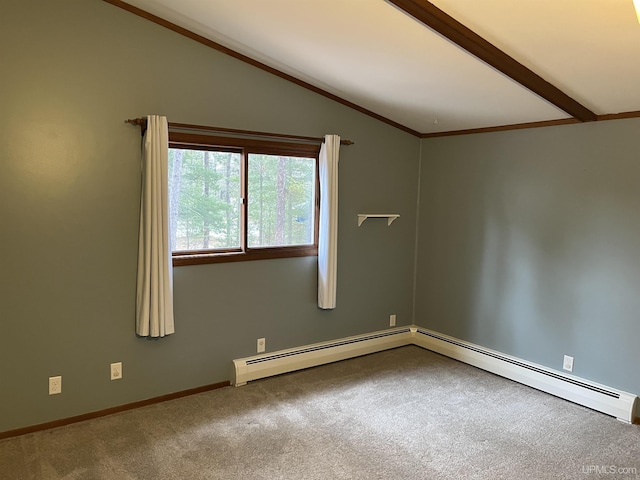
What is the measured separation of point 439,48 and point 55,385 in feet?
10.7

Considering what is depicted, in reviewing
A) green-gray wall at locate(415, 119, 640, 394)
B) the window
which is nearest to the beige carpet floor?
green-gray wall at locate(415, 119, 640, 394)

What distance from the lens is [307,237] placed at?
430 cm

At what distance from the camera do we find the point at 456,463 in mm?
2828

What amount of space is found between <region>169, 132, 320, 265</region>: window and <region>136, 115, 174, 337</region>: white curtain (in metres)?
0.18

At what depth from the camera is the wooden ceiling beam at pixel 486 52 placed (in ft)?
7.84

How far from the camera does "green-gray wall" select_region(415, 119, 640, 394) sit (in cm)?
349

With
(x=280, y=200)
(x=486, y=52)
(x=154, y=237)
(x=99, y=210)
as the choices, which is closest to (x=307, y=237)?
(x=280, y=200)

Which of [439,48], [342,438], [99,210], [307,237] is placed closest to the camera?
[439,48]

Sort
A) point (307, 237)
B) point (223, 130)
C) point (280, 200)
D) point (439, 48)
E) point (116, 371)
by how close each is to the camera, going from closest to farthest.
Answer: point (439, 48) → point (116, 371) → point (223, 130) → point (280, 200) → point (307, 237)

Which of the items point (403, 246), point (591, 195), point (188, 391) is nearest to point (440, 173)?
point (403, 246)

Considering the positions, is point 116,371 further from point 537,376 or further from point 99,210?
point 537,376

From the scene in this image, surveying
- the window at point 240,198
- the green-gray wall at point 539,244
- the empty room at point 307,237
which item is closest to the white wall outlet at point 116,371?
the empty room at point 307,237

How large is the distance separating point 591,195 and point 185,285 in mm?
3151

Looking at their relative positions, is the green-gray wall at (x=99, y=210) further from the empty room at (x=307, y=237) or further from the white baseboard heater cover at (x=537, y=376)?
the white baseboard heater cover at (x=537, y=376)
